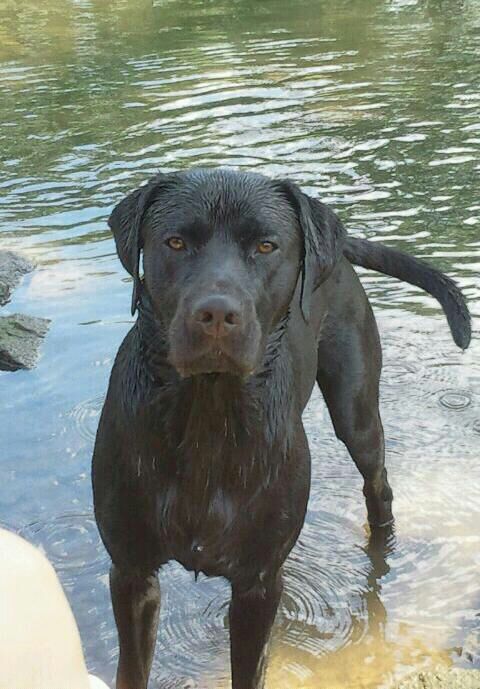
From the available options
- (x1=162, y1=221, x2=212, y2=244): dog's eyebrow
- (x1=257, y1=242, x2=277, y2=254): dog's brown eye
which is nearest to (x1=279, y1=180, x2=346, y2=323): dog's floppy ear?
(x1=257, y1=242, x2=277, y2=254): dog's brown eye

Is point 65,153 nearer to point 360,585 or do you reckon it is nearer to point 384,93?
point 384,93

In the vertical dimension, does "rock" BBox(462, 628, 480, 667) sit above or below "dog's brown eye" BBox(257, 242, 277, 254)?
below

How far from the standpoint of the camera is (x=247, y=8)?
20703 mm

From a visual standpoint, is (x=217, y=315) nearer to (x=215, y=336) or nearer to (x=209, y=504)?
(x=215, y=336)

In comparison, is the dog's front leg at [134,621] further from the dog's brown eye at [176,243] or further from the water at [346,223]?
the dog's brown eye at [176,243]

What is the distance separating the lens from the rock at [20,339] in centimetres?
641

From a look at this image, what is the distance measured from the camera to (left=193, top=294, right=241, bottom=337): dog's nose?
2871 millimetres

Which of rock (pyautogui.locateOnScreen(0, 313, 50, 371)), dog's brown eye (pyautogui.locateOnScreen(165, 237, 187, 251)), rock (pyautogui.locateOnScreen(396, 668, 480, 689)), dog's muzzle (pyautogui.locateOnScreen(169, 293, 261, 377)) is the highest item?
dog's brown eye (pyautogui.locateOnScreen(165, 237, 187, 251))

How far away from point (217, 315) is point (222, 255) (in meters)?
0.25

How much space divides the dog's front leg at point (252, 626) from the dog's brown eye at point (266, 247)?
3.54ft

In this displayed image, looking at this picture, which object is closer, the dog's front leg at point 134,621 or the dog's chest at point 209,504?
the dog's chest at point 209,504

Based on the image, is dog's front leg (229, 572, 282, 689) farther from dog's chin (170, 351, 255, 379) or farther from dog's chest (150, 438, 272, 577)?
dog's chin (170, 351, 255, 379)

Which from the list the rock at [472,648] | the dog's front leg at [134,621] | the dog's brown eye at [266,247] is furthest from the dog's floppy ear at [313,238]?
the rock at [472,648]

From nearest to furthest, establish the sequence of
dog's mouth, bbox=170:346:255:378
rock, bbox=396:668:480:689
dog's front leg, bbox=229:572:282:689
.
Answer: dog's mouth, bbox=170:346:255:378 < dog's front leg, bbox=229:572:282:689 < rock, bbox=396:668:480:689
